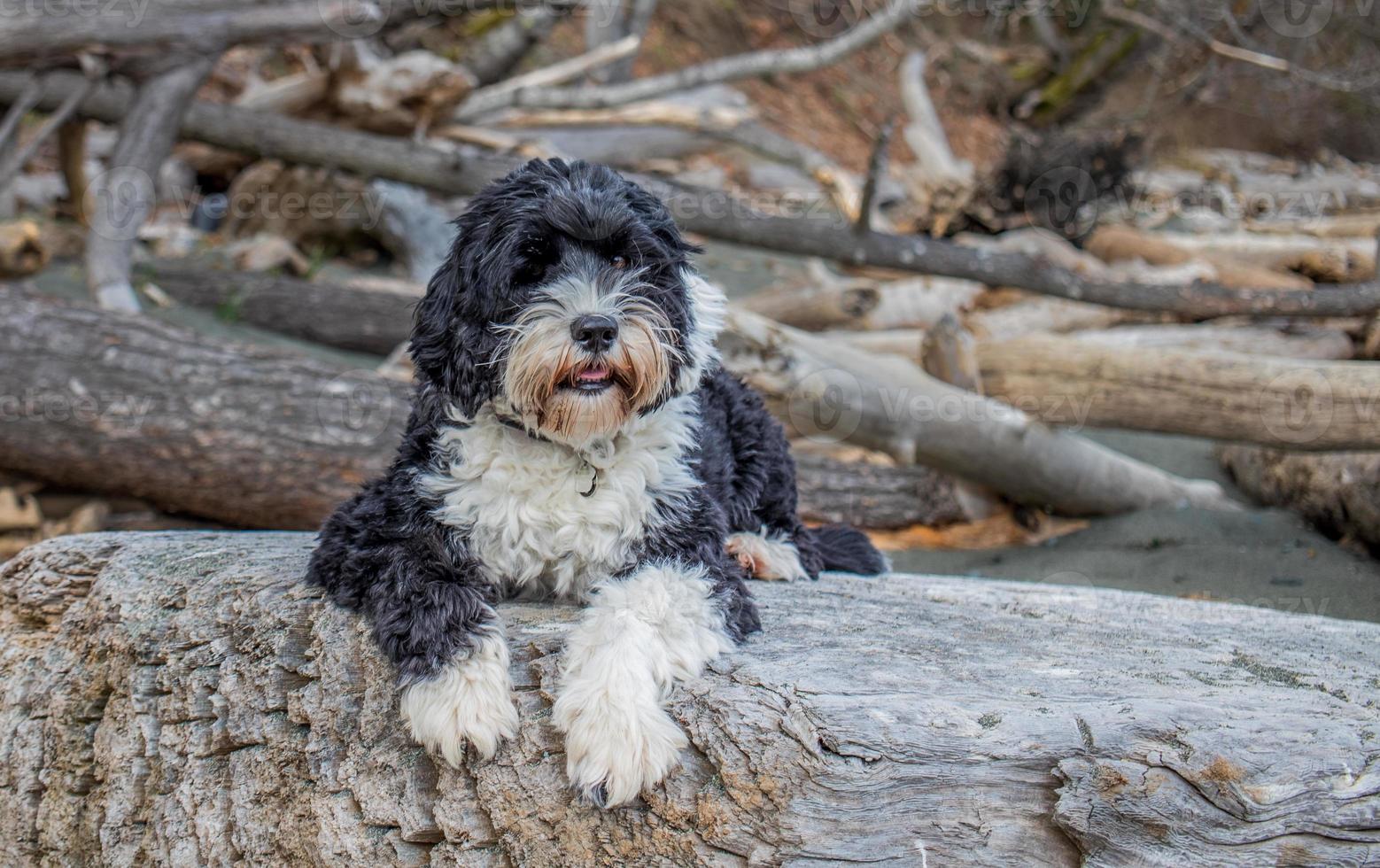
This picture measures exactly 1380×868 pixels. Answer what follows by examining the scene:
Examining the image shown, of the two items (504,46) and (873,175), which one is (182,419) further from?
(504,46)

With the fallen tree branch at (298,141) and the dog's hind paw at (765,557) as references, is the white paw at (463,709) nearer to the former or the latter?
the dog's hind paw at (765,557)

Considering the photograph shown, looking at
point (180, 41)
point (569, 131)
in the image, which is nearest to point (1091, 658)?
point (180, 41)

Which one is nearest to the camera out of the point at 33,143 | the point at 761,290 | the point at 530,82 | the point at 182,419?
the point at 182,419

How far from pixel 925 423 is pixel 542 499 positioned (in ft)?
14.5

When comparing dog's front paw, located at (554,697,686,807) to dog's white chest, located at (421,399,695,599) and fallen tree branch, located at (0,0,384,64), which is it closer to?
dog's white chest, located at (421,399,695,599)

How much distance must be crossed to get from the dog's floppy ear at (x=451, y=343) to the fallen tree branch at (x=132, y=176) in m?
6.35

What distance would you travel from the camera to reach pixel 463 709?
2.93 meters

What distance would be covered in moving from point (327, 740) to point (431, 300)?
50.0 inches

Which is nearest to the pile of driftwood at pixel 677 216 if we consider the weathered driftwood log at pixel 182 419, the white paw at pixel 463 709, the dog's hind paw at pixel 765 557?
the weathered driftwood log at pixel 182 419

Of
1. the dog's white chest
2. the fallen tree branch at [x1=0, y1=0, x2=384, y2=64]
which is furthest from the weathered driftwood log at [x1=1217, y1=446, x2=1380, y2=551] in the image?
the fallen tree branch at [x1=0, y1=0, x2=384, y2=64]

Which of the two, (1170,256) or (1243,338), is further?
(1170,256)

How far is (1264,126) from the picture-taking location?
2455 centimetres

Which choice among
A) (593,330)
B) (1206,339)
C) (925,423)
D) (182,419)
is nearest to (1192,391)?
(925,423)

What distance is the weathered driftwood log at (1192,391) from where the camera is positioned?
6824 millimetres
